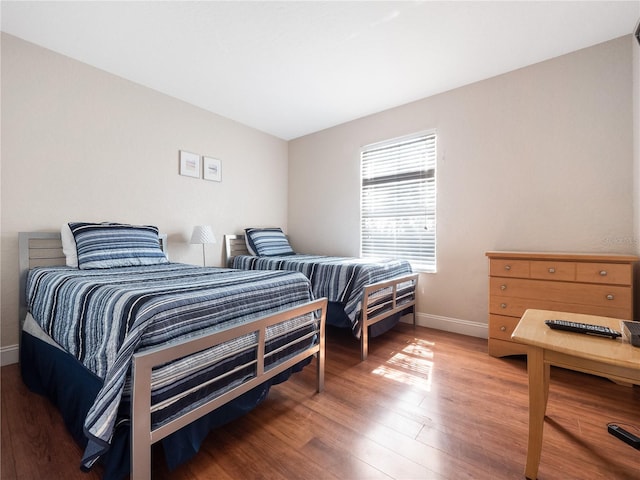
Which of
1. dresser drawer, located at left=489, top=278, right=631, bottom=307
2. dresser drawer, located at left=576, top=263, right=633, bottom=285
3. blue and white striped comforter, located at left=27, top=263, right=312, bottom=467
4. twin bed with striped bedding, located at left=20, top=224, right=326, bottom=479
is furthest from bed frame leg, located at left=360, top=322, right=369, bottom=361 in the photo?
dresser drawer, located at left=576, top=263, right=633, bottom=285

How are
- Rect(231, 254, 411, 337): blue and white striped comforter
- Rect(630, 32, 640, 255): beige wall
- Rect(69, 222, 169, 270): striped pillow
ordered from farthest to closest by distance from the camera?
Rect(231, 254, 411, 337): blue and white striped comforter → Rect(69, 222, 169, 270): striped pillow → Rect(630, 32, 640, 255): beige wall

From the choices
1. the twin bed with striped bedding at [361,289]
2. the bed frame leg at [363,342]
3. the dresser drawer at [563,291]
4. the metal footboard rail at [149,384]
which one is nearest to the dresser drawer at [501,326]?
the dresser drawer at [563,291]

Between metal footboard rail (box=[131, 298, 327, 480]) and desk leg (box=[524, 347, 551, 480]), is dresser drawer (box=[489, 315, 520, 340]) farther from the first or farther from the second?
metal footboard rail (box=[131, 298, 327, 480])

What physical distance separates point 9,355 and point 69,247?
95 cm

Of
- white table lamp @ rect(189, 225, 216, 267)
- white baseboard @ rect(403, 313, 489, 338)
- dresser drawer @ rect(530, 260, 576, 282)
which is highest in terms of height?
white table lamp @ rect(189, 225, 216, 267)

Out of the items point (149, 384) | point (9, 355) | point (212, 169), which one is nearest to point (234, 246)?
point (212, 169)

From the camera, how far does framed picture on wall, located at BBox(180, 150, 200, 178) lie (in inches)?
125

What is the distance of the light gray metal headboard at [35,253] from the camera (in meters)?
2.13

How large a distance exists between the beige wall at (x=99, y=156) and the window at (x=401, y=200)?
1680 mm

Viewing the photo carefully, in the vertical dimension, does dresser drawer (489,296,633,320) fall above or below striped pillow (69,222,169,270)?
below

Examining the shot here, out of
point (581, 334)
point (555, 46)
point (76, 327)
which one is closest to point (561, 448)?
point (581, 334)

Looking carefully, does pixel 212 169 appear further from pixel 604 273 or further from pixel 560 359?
pixel 604 273

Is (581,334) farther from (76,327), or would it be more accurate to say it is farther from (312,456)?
(76,327)

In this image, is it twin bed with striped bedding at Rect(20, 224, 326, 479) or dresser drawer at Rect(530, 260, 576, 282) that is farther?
dresser drawer at Rect(530, 260, 576, 282)
